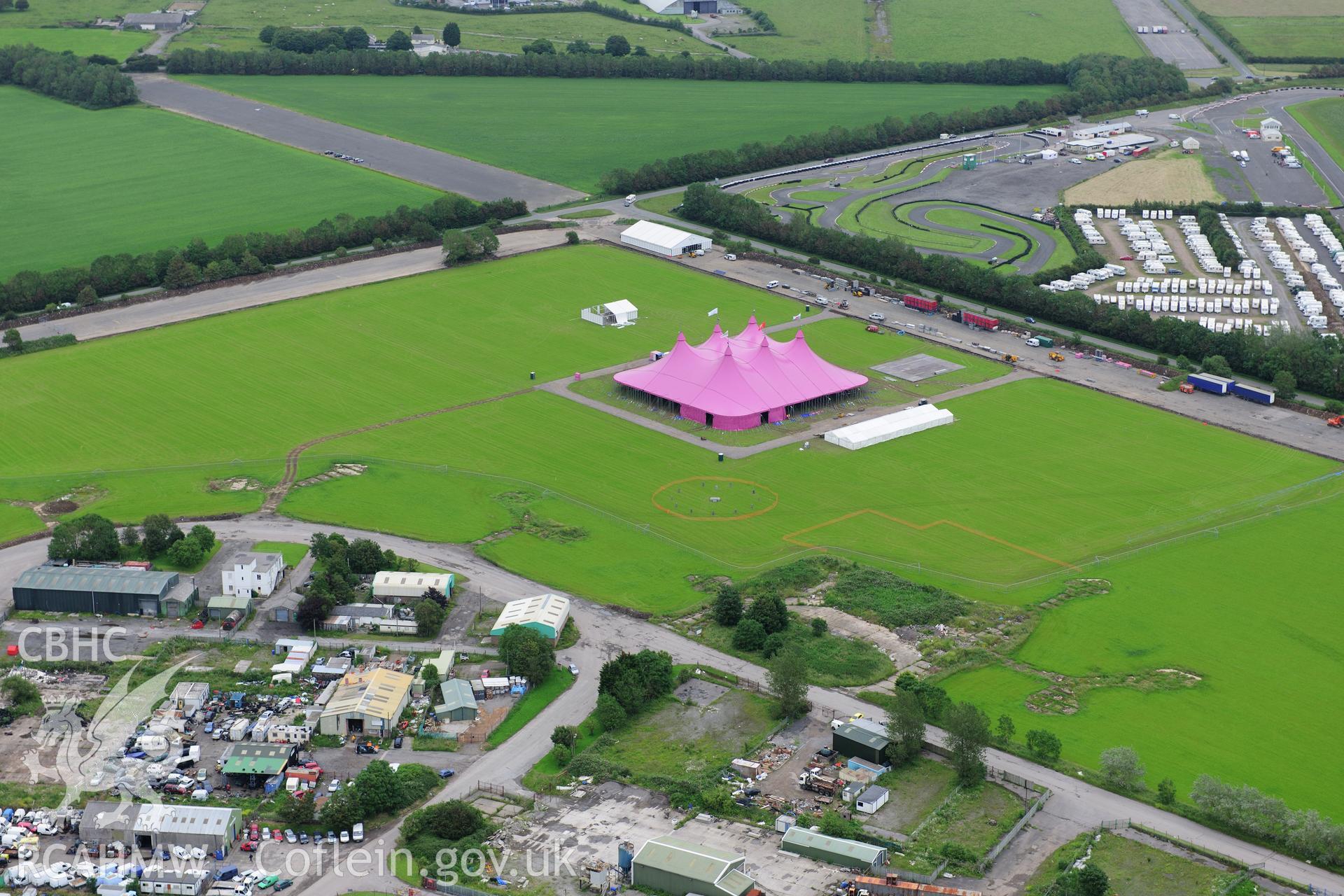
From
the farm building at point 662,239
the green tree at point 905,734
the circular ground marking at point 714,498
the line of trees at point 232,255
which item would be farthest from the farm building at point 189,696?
the farm building at point 662,239

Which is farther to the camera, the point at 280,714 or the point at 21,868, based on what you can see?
the point at 280,714

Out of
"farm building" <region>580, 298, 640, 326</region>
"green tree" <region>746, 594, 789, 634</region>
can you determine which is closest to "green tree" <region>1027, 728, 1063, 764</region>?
"green tree" <region>746, 594, 789, 634</region>

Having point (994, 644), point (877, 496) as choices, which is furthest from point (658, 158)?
point (994, 644)

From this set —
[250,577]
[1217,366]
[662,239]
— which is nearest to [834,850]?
[250,577]

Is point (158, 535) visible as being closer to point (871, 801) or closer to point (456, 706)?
point (456, 706)

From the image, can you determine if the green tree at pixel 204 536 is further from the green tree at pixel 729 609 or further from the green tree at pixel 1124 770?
the green tree at pixel 1124 770

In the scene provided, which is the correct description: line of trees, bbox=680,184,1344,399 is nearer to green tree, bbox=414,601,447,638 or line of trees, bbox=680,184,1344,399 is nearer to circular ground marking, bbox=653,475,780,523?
circular ground marking, bbox=653,475,780,523

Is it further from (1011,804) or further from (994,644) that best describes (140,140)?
(1011,804)
